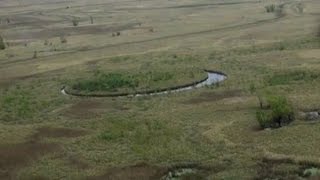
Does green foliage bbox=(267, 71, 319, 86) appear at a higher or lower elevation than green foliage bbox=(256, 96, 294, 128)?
lower

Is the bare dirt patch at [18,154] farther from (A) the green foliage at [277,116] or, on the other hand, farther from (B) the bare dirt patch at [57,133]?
(A) the green foliage at [277,116]

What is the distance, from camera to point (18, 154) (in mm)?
31594

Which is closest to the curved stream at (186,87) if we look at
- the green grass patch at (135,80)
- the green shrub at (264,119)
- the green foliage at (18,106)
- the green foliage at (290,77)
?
the green grass patch at (135,80)

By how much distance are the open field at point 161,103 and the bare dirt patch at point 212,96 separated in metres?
0.07

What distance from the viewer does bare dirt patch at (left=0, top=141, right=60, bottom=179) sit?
2917cm

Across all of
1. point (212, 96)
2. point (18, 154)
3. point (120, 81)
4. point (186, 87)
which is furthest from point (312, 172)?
point (120, 81)

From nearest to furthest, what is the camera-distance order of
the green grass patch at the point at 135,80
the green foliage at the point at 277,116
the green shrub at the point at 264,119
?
the green shrub at the point at 264,119 → the green foliage at the point at 277,116 → the green grass patch at the point at 135,80

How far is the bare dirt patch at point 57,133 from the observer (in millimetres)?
34844

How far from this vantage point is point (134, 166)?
92.5 ft

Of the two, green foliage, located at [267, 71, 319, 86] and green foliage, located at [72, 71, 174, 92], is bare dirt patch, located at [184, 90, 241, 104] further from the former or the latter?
green foliage, located at [72, 71, 174, 92]

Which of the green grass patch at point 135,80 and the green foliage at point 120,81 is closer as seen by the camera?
the green grass patch at point 135,80

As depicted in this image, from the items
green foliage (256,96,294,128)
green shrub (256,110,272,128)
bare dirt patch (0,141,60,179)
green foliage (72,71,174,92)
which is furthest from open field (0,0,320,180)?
green foliage (256,96,294,128)

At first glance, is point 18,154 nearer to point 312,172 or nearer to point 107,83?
point 312,172

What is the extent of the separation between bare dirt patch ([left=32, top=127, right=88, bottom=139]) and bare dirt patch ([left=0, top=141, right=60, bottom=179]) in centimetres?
143
